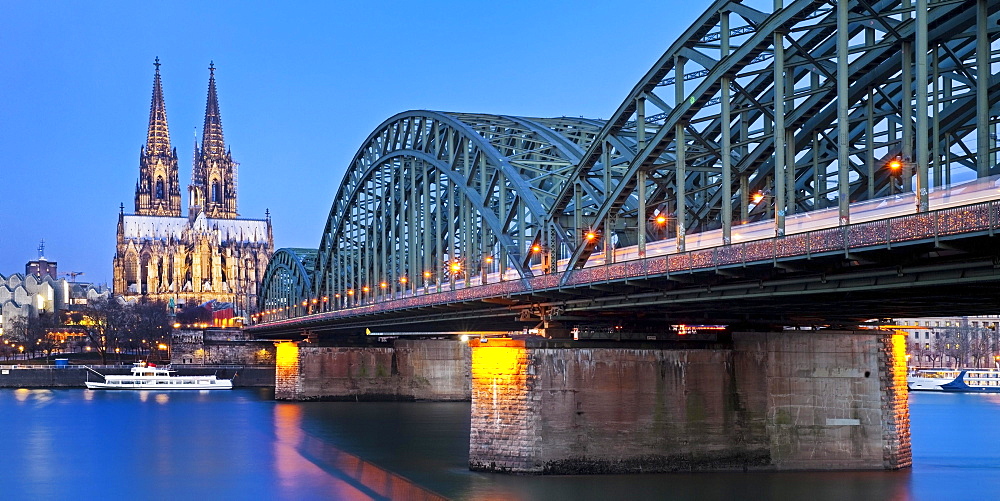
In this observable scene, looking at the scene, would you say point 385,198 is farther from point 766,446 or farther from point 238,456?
point 766,446

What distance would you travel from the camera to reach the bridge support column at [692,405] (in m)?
45.5

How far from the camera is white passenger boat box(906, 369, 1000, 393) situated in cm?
12612

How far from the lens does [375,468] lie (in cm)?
5481

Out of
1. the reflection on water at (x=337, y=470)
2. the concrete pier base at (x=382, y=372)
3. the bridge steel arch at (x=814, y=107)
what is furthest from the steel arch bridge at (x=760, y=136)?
the concrete pier base at (x=382, y=372)

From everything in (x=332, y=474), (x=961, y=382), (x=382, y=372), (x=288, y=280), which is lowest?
(x=332, y=474)

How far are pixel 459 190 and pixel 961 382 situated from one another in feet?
237

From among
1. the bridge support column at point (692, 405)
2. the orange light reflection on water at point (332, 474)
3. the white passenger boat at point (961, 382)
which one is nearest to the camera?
the bridge support column at point (692, 405)

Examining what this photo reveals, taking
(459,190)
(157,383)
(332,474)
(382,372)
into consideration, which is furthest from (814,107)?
(157,383)

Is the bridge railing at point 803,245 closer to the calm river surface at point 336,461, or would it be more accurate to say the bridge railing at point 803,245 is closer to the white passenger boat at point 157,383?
the calm river surface at point 336,461

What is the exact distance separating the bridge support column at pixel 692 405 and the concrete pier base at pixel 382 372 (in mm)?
57219

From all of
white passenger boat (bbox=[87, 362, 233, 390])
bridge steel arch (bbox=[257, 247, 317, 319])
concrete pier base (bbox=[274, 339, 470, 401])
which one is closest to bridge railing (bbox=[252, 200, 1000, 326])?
concrete pier base (bbox=[274, 339, 470, 401])

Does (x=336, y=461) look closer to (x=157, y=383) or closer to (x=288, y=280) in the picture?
(x=157, y=383)

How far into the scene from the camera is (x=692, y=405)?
4662cm

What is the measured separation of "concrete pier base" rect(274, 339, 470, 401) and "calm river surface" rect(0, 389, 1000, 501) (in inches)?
226
